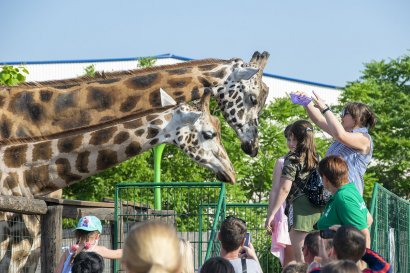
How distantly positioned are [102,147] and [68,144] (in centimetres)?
37

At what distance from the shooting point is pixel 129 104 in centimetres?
1010

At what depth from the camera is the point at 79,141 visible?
969cm

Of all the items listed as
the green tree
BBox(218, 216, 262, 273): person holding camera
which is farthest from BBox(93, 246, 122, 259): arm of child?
the green tree

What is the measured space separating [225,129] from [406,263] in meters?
15.5

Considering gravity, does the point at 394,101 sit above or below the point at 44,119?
above

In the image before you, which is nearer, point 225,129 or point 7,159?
point 7,159

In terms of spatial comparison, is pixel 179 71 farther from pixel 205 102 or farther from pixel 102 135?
pixel 102 135

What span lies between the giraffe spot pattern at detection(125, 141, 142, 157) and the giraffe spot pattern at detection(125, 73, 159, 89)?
702 mm

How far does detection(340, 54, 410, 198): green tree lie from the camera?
32969 millimetres

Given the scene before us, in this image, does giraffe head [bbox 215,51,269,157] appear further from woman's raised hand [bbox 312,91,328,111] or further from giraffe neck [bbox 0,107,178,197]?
woman's raised hand [bbox 312,91,328,111]

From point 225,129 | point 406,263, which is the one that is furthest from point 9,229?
point 225,129

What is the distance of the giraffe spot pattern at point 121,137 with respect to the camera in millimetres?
9867

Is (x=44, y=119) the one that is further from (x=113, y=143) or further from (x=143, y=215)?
(x=143, y=215)

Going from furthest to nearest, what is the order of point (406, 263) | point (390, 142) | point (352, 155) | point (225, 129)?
point (390, 142)
point (225, 129)
point (406, 263)
point (352, 155)
